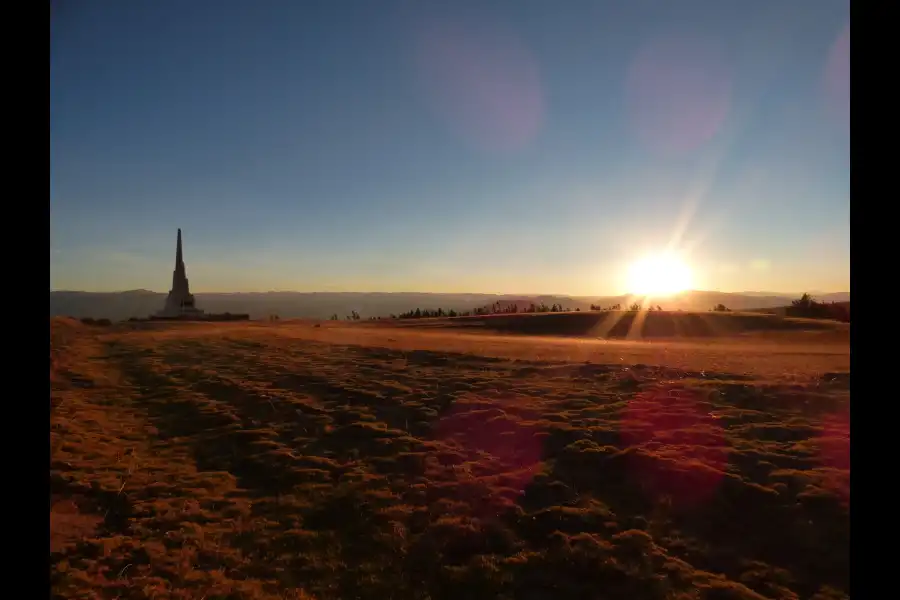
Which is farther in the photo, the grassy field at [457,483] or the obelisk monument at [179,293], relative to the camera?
the obelisk monument at [179,293]

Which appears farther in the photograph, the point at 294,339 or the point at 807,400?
the point at 294,339

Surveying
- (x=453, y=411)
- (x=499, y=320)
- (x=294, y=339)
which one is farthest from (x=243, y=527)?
(x=499, y=320)

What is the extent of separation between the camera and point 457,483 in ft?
23.0

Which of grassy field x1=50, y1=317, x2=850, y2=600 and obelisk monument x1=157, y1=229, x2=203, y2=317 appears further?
obelisk monument x1=157, y1=229, x2=203, y2=317

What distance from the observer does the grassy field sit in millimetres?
5074

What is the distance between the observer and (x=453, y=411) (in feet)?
32.6

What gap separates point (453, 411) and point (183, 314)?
27.8 metres

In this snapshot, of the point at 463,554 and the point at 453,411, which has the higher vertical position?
the point at 453,411

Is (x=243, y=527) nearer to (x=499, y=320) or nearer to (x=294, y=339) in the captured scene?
(x=294, y=339)

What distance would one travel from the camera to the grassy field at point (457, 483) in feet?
16.6

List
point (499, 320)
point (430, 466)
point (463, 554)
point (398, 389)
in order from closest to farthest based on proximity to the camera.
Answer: point (463, 554) → point (430, 466) → point (398, 389) → point (499, 320)

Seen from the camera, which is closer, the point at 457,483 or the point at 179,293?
the point at 457,483

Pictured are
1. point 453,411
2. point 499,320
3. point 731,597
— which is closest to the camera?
point 731,597
